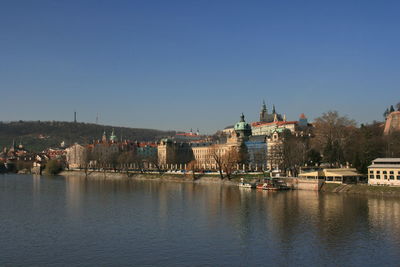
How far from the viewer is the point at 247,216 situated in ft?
147

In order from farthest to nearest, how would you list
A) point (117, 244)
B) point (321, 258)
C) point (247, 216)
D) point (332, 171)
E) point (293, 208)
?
point (332, 171), point (293, 208), point (247, 216), point (117, 244), point (321, 258)

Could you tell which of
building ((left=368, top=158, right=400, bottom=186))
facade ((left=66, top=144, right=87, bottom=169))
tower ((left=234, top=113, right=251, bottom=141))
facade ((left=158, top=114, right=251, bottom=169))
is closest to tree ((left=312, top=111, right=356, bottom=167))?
building ((left=368, top=158, right=400, bottom=186))

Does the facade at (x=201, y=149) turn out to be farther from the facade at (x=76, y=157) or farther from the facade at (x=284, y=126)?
the facade at (x=76, y=157)

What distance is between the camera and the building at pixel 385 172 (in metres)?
63.4

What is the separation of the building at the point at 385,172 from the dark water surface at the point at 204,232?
728 cm

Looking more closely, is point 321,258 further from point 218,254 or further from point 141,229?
point 141,229

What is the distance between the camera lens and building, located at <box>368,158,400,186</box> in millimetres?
63444

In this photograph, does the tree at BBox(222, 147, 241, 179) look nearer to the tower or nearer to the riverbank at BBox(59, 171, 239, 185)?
the riverbank at BBox(59, 171, 239, 185)

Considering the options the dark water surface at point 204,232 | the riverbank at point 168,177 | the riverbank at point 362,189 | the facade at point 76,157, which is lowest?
the dark water surface at point 204,232

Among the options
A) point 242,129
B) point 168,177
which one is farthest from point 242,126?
point 168,177

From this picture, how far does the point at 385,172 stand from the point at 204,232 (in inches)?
1451

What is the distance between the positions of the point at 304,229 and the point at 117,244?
1429 cm

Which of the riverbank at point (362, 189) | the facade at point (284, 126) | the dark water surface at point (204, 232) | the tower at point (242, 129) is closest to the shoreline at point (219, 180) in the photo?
the riverbank at point (362, 189)

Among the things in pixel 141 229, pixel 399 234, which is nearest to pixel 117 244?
pixel 141 229
